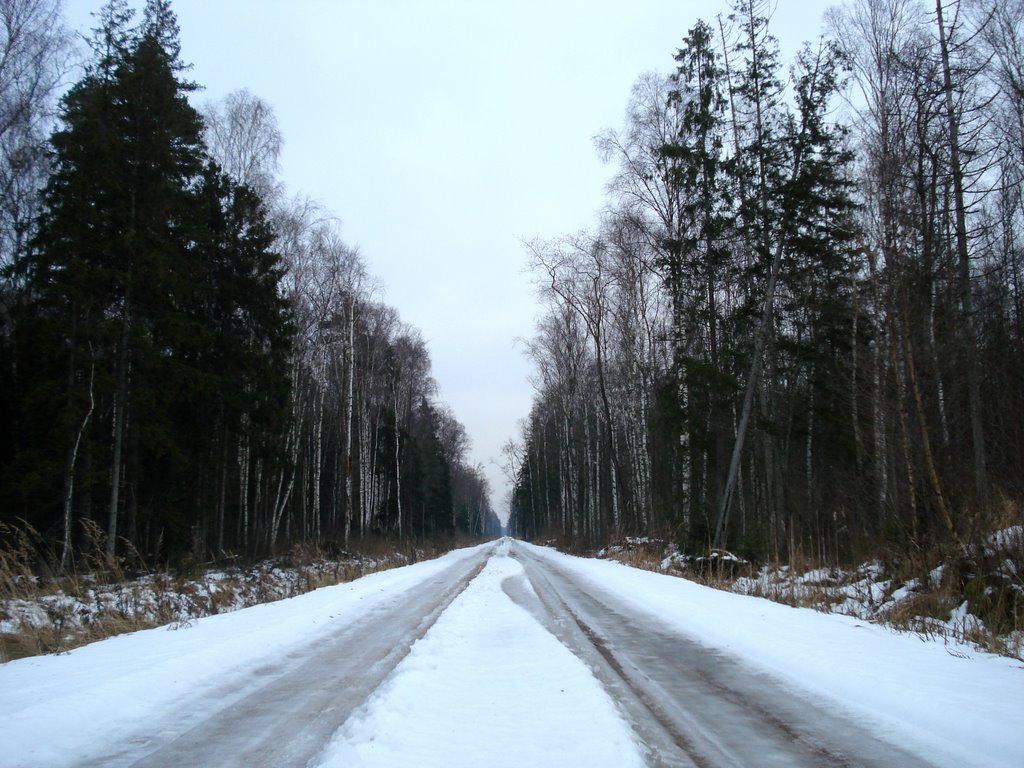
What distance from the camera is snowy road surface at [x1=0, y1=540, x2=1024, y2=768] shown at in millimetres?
2615

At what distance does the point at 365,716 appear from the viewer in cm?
304

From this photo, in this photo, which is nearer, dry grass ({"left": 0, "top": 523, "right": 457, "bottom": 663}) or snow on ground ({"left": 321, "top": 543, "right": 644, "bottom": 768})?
snow on ground ({"left": 321, "top": 543, "right": 644, "bottom": 768})

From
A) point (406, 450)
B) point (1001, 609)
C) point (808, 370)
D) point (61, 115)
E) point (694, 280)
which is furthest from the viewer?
point (406, 450)

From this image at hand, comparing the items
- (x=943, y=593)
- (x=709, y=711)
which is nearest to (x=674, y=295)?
(x=943, y=593)

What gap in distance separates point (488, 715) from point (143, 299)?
1503 cm

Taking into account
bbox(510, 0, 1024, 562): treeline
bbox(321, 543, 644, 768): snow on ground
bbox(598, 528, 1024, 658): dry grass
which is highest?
bbox(510, 0, 1024, 562): treeline

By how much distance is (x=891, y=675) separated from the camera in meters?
3.87

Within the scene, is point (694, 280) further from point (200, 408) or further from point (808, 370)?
point (200, 408)

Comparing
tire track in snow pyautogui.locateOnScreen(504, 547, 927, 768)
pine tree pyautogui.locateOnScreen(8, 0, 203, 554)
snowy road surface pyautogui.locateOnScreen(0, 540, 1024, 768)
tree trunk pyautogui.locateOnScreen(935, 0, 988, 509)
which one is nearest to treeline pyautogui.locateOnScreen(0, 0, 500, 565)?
pine tree pyautogui.locateOnScreen(8, 0, 203, 554)

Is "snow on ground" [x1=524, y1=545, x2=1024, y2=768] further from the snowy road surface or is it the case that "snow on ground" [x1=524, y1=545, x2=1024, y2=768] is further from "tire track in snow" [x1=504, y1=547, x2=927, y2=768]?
"tire track in snow" [x1=504, y1=547, x2=927, y2=768]

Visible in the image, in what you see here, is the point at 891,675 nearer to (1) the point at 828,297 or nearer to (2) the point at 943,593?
(2) the point at 943,593

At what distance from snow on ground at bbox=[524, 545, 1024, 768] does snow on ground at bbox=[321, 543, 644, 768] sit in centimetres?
→ 139

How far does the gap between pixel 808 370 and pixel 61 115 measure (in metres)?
22.5

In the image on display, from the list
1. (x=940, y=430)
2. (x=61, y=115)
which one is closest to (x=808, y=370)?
(x=940, y=430)
